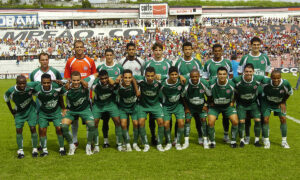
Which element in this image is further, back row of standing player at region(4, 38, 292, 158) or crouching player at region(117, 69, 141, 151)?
crouching player at region(117, 69, 141, 151)

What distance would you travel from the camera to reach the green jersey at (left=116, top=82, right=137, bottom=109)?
755cm

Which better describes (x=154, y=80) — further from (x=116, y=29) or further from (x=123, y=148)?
(x=116, y=29)

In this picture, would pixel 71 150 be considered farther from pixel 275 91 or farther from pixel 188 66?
pixel 275 91

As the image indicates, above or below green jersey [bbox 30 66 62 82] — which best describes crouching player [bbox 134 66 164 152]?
below

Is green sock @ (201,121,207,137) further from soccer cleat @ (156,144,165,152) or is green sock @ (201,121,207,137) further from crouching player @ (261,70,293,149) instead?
crouching player @ (261,70,293,149)

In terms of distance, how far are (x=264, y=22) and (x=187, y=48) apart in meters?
45.6

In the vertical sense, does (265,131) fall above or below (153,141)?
above

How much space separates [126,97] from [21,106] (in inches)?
89.9

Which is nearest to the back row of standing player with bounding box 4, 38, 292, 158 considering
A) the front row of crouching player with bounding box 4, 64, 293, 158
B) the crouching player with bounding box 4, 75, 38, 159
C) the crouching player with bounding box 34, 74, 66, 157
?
the front row of crouching player with bounding box 4, 64, 293, 158

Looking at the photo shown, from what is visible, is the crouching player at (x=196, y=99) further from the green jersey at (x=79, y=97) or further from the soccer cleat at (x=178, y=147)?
the green jersey at (x=79, y=97)

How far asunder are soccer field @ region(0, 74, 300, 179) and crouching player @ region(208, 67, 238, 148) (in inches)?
15.9

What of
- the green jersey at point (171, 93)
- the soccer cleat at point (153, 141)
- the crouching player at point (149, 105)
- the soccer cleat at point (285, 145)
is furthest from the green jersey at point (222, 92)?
the soccer cleat at point (153, 141)

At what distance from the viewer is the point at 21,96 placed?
283 inches

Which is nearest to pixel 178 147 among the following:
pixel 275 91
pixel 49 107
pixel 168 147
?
pixel 168 147
